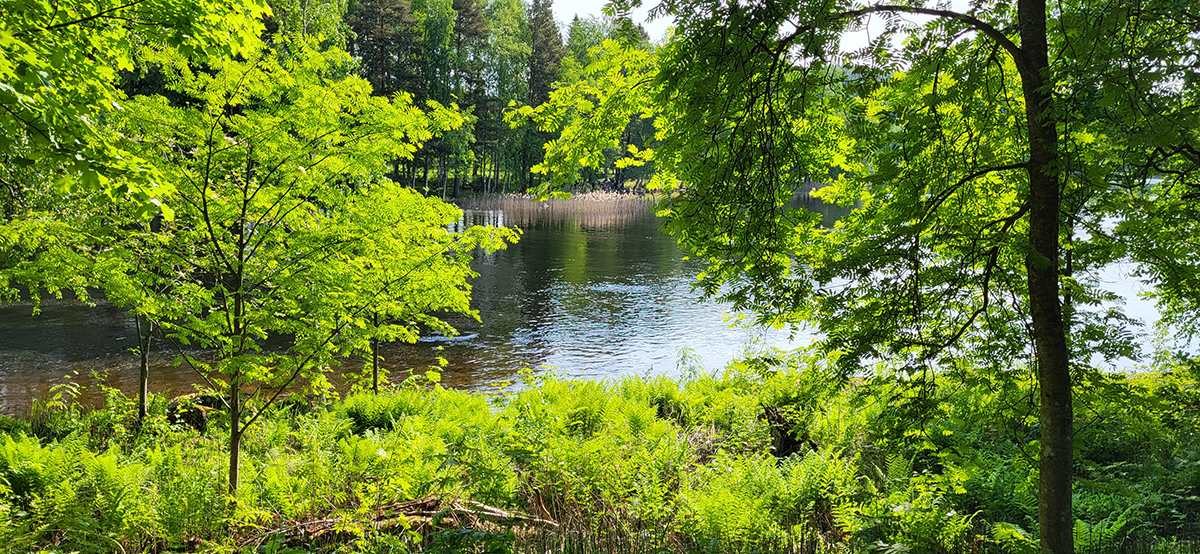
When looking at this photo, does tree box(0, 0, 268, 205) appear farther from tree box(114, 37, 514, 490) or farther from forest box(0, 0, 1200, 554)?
tree box(114, 37, 514, 490)

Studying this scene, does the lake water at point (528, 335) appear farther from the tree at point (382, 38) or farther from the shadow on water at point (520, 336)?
the tree at point (382, 38)

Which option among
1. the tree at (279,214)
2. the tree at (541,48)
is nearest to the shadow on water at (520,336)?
the tree at (279,214)

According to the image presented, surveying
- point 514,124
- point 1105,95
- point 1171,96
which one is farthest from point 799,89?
point 514,124

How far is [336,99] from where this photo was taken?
218 inches

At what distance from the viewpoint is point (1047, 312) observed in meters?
3.42

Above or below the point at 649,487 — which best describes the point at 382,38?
above

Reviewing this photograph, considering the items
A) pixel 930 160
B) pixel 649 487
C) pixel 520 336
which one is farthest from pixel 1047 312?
pixel 520 336

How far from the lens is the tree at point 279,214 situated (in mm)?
5184

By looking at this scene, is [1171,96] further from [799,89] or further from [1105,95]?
[799,89]

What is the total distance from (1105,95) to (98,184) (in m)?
4.29

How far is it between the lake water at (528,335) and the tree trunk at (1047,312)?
144 inches

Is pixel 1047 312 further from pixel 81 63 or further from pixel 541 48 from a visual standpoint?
pixel 541 48

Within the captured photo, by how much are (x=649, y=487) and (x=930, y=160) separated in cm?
336

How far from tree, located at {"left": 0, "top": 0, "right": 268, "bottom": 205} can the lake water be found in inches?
223
